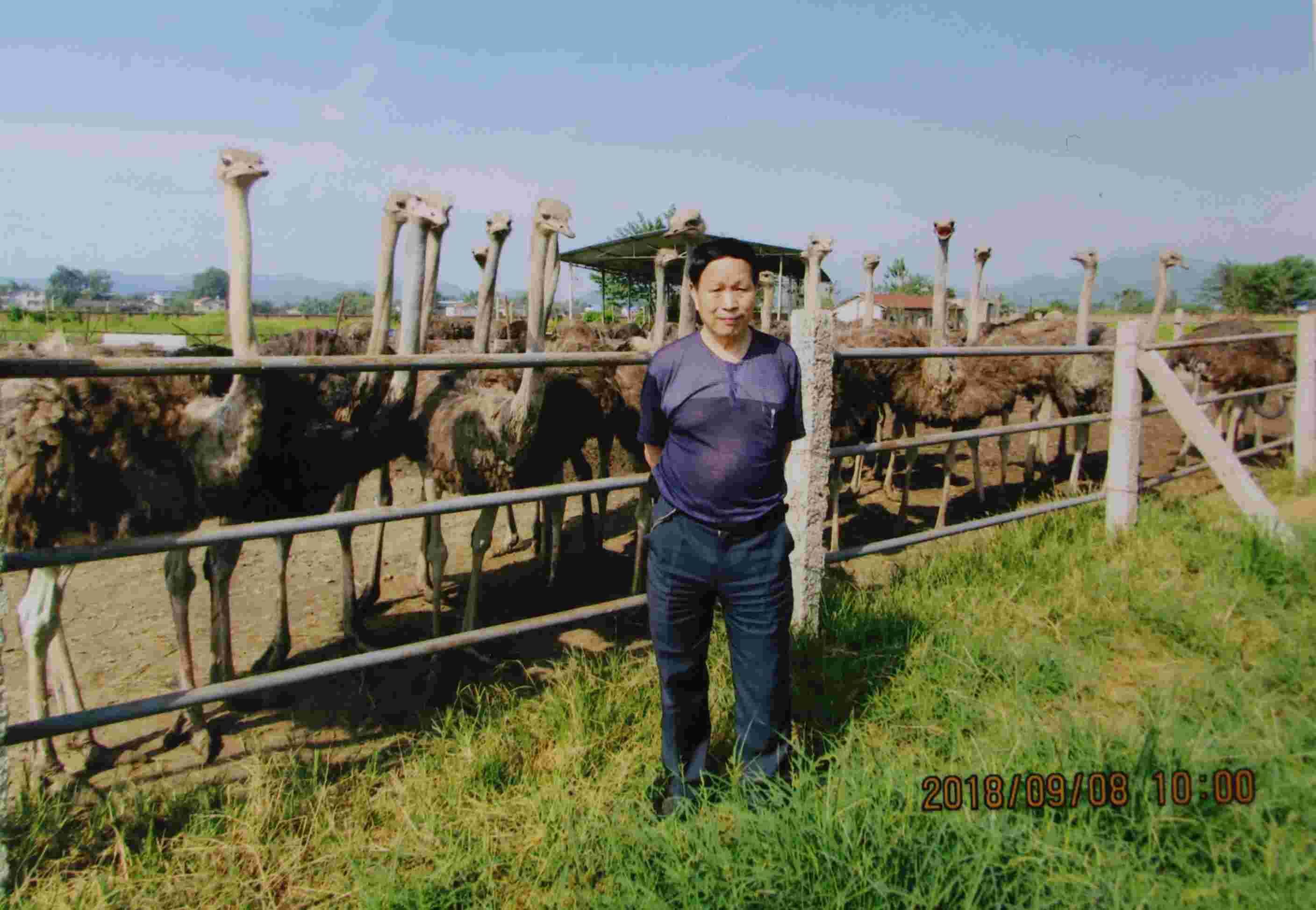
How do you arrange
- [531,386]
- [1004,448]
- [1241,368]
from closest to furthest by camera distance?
[531,386], [1004,448], [1241,368]

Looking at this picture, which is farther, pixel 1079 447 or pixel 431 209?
pixel 1079 447

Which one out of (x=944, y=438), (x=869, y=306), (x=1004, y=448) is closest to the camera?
(x=944, y=438)

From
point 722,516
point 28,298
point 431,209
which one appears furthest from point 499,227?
point 28,298

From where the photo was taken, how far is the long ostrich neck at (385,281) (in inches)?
180

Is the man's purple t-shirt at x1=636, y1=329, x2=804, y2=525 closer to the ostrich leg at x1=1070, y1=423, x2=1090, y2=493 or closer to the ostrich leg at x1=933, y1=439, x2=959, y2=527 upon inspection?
the ostrich leg at x1=933, y1=439, x2=959, y2=527

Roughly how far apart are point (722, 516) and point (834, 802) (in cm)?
73

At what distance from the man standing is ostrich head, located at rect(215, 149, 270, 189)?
225cm

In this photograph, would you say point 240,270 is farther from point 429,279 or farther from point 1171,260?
point 1171,260

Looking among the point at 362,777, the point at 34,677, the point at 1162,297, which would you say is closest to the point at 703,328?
the point at 362,777

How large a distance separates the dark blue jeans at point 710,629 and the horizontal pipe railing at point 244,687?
659 millimetres

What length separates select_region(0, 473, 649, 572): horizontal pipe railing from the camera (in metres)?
2.18

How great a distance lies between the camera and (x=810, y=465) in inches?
131

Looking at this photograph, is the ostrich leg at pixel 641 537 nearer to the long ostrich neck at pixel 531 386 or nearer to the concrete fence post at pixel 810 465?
the long ostrich neck at pixel 531 386

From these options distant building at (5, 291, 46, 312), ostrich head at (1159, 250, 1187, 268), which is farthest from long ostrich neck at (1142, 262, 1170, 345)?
distant building at (5, 291, 46, 312)
